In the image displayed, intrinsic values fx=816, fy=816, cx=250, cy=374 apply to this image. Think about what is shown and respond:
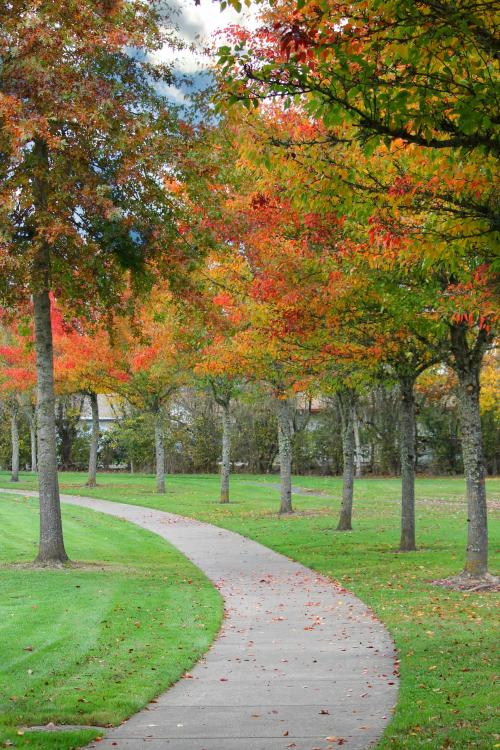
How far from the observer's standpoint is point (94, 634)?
862 cm

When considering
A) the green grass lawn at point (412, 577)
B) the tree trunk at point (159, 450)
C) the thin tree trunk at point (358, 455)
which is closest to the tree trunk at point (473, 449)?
the green grass lawn at point (412, 577)

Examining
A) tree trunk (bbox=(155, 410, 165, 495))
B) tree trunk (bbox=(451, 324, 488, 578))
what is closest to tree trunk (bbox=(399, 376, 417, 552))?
tree trunk (bbox=(451, 324, 488, 578))

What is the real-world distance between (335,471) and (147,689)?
4516cm

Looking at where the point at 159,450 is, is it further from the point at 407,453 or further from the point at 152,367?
the point at 407,453

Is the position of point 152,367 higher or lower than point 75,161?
lower

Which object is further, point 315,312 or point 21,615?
point 315,312

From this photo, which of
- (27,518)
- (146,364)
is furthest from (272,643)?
(146,364)

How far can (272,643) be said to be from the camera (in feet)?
27.5

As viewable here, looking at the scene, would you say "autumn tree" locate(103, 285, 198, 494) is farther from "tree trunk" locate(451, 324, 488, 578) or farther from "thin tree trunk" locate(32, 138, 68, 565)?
"tree trunk" locate(451, 324, 488, 578)

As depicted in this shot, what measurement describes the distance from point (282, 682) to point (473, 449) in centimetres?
615

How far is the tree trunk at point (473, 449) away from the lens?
1191 centimetres

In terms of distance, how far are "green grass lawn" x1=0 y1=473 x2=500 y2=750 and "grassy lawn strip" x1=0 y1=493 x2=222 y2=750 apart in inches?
77.6

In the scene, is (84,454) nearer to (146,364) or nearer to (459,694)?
(146,364)

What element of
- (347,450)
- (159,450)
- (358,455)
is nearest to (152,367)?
(159,450)
